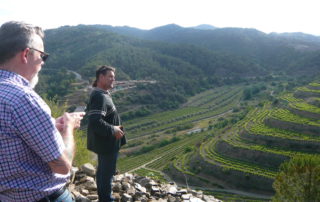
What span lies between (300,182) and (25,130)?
10.2 meters

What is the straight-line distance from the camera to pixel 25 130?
1.60 m

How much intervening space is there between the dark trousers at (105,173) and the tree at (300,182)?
785 centimetres

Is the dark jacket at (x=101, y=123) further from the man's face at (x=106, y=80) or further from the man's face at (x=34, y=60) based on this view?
the man's face at (x=34, y=60)

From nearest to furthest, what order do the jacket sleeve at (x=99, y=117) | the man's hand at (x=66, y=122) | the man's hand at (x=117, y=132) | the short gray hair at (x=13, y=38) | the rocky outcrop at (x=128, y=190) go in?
the short gray hair at (x=13, y=38)
the man's hand at (x=66, y=122)
the jacket sleeve at (x=99, y=117)
the man's hand at (x=117, y=132)
the rocky outcrop at (x=128, y=190)

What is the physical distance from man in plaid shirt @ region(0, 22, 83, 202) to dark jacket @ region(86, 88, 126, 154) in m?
1.41

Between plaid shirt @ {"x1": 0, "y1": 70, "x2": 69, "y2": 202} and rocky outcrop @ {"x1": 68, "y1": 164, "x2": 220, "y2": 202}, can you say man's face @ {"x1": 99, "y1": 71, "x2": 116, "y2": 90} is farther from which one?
plaid shirt @ {"x1": 0, "y1": 70, "x2": 69, "y2": 202}

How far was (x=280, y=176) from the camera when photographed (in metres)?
10.4

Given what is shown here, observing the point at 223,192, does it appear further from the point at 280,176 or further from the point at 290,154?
the point at 280,176

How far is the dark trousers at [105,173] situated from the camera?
3586 mm

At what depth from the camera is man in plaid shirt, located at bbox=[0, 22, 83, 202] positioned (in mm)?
1604

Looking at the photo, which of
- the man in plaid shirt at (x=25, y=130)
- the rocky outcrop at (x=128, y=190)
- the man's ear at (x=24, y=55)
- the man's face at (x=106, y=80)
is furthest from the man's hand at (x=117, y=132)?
the man's ear at (x=24, y=55)

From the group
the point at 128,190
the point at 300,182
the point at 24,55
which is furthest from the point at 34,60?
the point at 300,182

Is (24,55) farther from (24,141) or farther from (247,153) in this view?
(247,153)

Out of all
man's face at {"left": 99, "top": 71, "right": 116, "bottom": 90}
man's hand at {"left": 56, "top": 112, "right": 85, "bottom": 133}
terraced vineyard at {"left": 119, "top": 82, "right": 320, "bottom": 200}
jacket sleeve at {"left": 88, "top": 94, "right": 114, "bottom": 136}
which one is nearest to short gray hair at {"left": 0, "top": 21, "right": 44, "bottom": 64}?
man's hand at {"left": 56, "top": 112, "right": 85, "bottom": 133}
